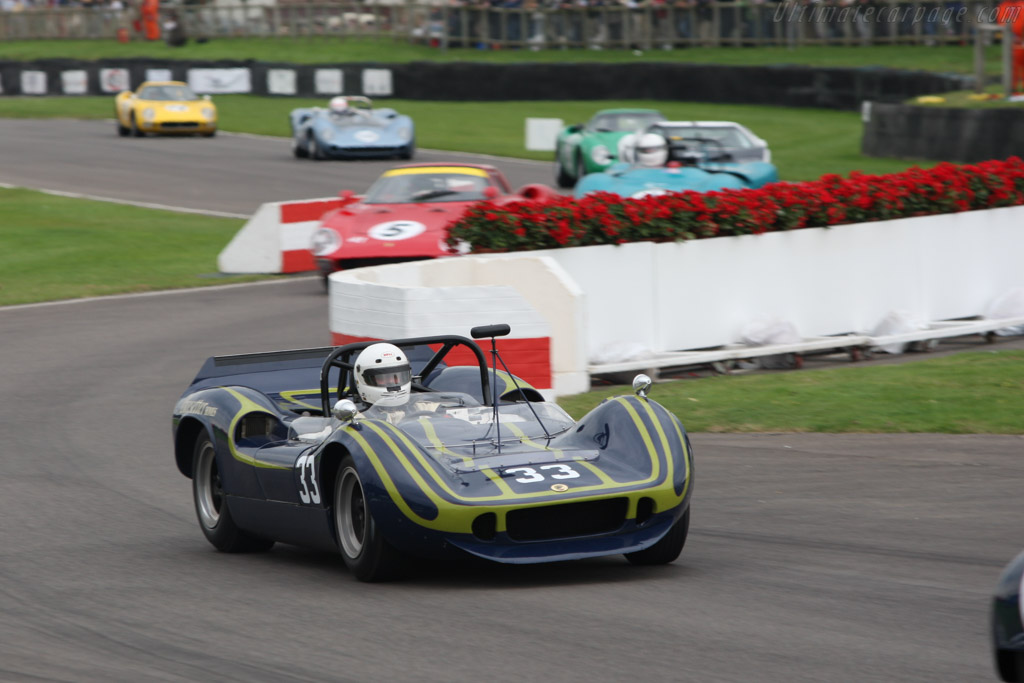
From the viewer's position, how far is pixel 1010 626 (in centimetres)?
362

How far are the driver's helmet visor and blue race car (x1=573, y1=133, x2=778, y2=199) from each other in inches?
296

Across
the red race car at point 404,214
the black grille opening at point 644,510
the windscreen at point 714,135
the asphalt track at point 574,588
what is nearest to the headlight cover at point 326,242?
the red race car at point 404,214

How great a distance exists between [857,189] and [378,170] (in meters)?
17.5

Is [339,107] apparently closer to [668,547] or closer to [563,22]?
[563,22]

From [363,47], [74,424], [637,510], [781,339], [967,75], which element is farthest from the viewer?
[363,47]

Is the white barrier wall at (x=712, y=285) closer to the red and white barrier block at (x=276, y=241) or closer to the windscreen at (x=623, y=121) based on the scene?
the red and white barrier block at (x=276, y=241)

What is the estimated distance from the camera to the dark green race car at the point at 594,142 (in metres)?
25.5

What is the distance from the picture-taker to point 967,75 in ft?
110

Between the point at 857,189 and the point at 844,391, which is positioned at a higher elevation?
the point at 857,189

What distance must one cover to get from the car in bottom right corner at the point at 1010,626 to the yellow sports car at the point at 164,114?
33.7 metres

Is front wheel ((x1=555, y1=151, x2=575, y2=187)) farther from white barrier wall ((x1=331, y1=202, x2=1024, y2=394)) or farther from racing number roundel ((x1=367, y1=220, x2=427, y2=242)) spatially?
white barrier wall ((x1=331, y1=202, x2=1024, y2=394))

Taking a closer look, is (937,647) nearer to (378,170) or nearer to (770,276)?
(770,276)

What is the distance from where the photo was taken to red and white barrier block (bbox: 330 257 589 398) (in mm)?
10789

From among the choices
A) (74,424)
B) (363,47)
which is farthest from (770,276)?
(363,47)
